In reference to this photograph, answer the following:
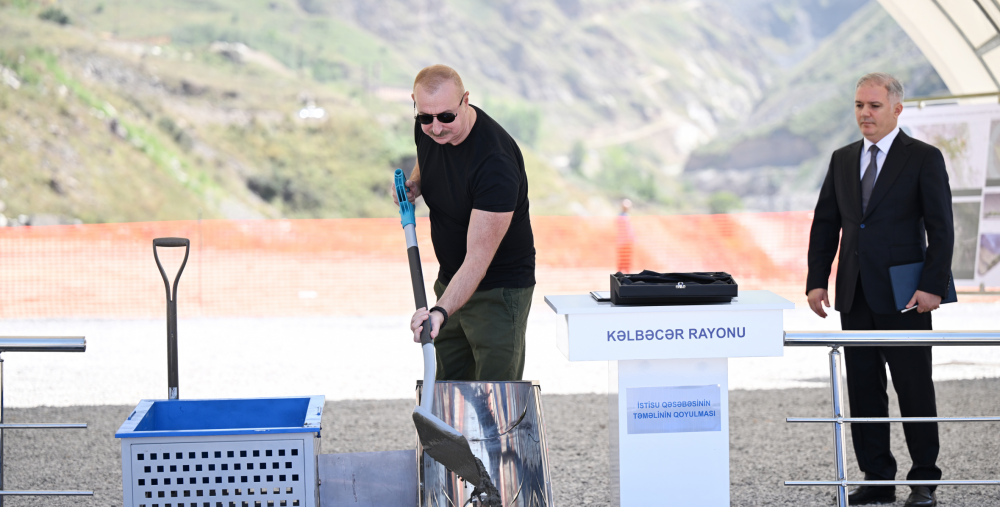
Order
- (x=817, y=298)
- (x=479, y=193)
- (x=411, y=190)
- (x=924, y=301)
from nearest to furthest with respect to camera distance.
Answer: (x=479, y=193)
(x=411, y=190)
(x=924, y=301)
(x=817, y=298)

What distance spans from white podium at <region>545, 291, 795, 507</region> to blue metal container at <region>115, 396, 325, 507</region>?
0.85 meters

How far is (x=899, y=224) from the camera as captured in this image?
3.62 meters

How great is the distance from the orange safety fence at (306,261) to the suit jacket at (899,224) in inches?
339

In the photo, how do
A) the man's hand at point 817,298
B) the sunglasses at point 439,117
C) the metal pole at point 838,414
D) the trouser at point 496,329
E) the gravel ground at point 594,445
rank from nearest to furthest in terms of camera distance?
the sunglasses at point 439,117 < the metal pole at point 838,414 < the trouser at point 496,329 < the man's hand at point 817,298 < the gravel ground at point 594,445

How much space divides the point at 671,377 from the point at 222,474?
4.48 feet

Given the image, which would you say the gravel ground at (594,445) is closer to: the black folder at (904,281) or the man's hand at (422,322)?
the black folder at (904,281)

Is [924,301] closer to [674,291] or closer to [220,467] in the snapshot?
[674,291]

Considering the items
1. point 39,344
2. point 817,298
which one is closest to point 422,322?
point 39,344

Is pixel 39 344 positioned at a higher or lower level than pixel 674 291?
lower

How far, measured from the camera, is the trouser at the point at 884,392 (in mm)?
3633

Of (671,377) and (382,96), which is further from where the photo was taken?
(382,96)

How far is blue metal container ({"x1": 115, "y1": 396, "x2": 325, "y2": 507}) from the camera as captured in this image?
2.28 m

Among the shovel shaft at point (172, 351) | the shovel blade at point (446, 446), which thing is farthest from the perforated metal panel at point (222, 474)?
the shovel shaft at point (172, 351)

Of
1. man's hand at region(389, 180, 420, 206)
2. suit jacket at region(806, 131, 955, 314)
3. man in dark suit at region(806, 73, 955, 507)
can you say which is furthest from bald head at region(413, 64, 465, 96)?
suit jacket at region(806, 131, 955, 314)
